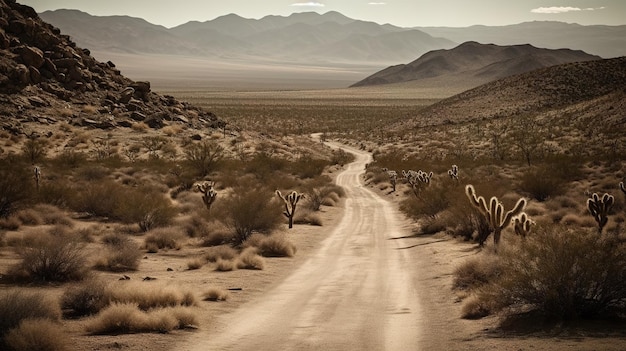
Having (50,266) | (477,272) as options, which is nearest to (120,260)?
(50,266)

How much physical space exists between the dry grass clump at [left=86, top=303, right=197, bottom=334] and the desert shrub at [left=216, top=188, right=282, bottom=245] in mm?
9500

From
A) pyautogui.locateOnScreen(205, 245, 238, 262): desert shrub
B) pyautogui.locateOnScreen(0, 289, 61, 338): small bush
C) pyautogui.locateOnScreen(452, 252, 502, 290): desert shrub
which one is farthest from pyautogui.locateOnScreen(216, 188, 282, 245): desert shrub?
pyautogui.locateOnScreen(0, 289, 61, 338): small bush

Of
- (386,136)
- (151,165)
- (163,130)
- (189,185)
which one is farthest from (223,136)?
(386,136)

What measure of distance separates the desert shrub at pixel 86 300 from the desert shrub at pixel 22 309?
0.77m

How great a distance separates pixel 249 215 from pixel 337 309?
29.3ft

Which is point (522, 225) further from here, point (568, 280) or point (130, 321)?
point (130, 321)

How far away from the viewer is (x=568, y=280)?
956cm

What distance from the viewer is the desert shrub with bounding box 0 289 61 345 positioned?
26.9 ft

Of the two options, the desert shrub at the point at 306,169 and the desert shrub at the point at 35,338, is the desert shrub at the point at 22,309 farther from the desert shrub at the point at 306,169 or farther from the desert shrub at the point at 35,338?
the desert shrub at the point at 306,169

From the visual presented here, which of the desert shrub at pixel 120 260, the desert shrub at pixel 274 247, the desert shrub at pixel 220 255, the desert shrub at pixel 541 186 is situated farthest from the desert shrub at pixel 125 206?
the desert shrub at pixel 541 186

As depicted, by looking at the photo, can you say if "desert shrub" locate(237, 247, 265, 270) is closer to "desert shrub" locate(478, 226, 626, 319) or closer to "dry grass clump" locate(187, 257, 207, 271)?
"dry grass clump" locate(187, 257, 207, 271)

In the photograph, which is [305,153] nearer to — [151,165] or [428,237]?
[151,165]

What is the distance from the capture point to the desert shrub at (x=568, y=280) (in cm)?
940

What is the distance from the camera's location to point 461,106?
93062mm
